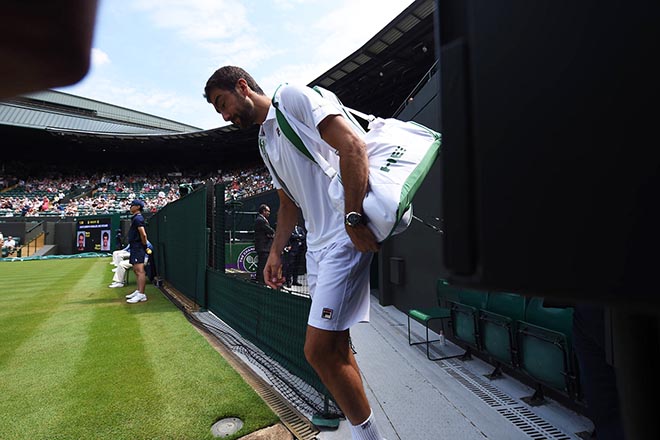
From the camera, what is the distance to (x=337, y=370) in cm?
162

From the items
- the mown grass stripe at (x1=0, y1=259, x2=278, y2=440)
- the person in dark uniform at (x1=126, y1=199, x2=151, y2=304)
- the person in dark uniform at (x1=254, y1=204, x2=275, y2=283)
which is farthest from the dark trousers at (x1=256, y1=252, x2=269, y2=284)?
the mown grass stripe at (x1=0, y1=259, x2=278, y2=440)

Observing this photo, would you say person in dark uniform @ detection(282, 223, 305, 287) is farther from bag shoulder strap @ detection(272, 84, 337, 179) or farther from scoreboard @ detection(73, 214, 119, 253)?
scoreboard @ detection(73, 214, 119, 253)

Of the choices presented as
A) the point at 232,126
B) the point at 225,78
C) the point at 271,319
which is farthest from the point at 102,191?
the point at 225,78

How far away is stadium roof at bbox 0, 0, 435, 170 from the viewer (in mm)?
16500

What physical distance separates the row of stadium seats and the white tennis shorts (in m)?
0.80

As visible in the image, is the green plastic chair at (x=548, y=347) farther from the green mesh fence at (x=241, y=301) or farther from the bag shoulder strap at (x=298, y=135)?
the bag shoulder strap at (x=298, y=135)

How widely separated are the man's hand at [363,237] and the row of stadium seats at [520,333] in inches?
36.2

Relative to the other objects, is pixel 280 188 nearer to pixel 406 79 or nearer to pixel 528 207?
pixel 528 207

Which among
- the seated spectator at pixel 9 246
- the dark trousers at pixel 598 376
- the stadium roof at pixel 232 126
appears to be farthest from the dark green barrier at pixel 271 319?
the seated spectator at pixel 9 246

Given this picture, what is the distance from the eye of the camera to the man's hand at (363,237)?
1.38 metres

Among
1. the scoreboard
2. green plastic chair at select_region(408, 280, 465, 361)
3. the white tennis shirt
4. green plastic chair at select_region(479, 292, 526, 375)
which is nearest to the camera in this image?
the white tennis shirt

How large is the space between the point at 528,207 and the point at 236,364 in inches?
136

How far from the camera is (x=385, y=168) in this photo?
4.67ft

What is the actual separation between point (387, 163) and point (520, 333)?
2.09 metres
